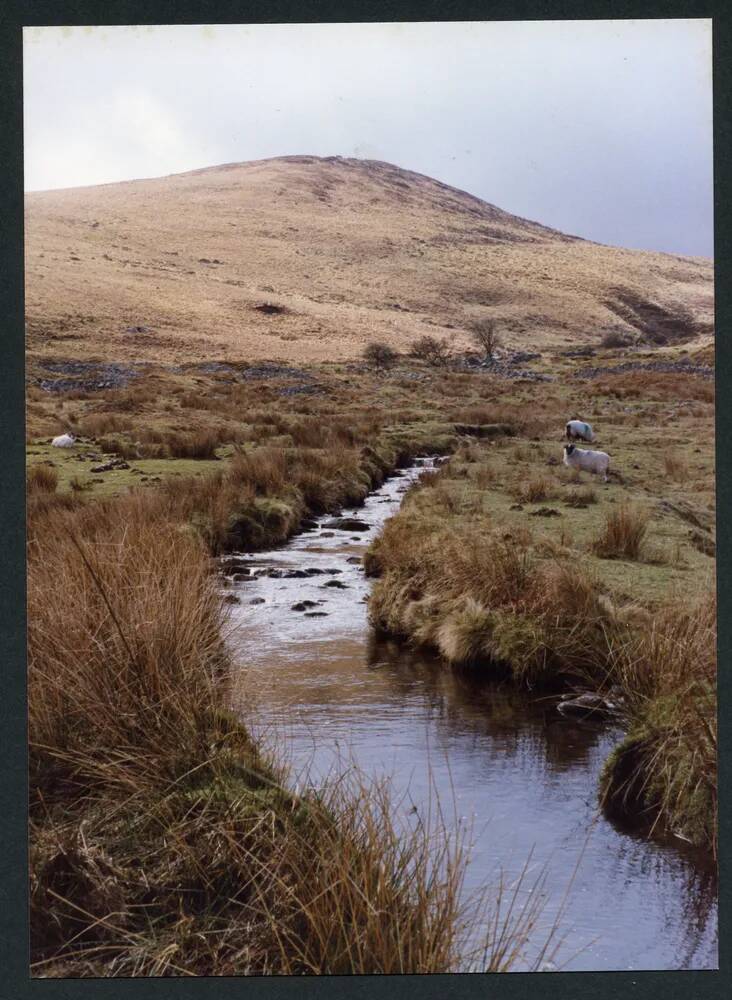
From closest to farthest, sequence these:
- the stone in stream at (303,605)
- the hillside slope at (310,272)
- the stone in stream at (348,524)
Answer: the hillside slope at (310,272), the stone in stream at (303,605), the stone in stream at (348,524)

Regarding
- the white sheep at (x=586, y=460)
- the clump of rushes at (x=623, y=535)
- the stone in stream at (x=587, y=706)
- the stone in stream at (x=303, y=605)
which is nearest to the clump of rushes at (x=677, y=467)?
the clump of rushes at (x=623, y=535)

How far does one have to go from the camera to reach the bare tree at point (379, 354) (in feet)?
22.3

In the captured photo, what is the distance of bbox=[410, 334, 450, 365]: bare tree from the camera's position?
22.2 ft

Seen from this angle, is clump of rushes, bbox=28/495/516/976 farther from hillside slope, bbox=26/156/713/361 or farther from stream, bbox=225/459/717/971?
hillside slope, bbox=26/156/713/361

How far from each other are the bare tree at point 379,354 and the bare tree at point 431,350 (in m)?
0.14

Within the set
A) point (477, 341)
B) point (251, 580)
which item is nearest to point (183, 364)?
point (251, 580)

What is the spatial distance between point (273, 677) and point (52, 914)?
1.91 m

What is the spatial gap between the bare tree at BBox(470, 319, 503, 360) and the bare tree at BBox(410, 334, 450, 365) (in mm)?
211

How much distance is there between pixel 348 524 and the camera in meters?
7.77

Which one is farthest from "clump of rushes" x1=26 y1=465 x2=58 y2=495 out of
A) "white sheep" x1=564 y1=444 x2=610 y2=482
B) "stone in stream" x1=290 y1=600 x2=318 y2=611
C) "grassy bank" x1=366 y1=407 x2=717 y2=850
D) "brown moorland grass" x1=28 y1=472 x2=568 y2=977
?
"white sheep" x1=564 y1=444 x2=610 y2=482

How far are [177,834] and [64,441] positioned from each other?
317 centimetres

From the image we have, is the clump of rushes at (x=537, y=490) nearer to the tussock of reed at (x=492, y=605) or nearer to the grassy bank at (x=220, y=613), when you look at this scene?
the grassy bank at (x=220, y=613)

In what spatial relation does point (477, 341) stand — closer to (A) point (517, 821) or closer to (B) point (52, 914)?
(A) point (517, 821)

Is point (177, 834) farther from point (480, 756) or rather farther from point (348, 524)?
point (348, 524)
